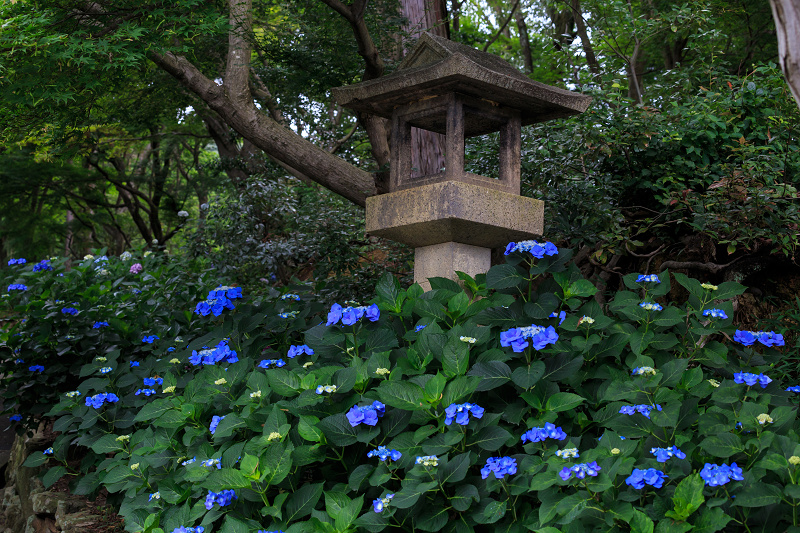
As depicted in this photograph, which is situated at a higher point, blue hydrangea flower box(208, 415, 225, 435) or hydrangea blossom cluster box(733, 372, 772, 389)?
hydrangea blossom cluster box(733, 372, 772, 389)

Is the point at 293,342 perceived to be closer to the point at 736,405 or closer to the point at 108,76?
the point at 736,405

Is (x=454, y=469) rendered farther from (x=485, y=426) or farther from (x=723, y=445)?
(x=723, y=445)

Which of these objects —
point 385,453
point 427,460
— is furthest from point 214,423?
point 427,460

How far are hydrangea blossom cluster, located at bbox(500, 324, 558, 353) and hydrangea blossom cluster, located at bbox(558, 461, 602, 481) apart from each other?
45 cm

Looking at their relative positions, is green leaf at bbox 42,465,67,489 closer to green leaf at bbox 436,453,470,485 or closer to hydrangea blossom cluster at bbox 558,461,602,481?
green leaf at bbox 436,453,470,485

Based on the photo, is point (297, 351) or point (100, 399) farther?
point (100, 399)

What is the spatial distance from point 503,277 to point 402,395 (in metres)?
0.69

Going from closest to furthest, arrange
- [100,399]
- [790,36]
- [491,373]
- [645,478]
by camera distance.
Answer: [790,36] → [645,478] → [491,373] → [100,399]

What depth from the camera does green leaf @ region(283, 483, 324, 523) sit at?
2.12 m

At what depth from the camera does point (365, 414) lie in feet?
6.98

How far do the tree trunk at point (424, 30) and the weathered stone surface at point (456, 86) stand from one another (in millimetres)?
1185

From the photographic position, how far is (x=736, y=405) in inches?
85.9

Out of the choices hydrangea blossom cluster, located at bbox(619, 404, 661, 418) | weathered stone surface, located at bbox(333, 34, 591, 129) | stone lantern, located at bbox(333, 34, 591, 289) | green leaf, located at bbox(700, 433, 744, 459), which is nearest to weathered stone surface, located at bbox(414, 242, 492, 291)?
stone lantern, located at bbox(333, 34, 591, 289)

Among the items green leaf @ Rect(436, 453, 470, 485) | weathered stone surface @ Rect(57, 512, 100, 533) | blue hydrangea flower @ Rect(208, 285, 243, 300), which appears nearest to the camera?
green leaf @ Rect(436, 453, 470, 485)
